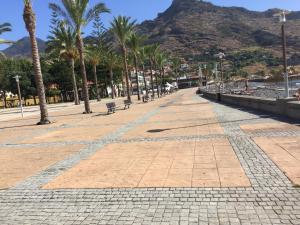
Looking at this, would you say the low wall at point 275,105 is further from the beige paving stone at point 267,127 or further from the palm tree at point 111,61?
the palm tree at point 111,61

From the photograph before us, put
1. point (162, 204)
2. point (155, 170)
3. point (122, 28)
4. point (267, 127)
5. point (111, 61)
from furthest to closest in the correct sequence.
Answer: point (111, 61) < point (122, 28) < point (267, 127) < point (155, 170) < point (162, 204)

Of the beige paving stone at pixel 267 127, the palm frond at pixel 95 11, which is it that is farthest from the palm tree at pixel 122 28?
the beige paving stone at pixel 267 127

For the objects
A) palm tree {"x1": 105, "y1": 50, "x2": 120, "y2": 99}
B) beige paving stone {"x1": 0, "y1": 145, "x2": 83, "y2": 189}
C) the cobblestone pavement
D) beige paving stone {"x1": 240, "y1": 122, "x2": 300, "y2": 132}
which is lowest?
beige paving stone {"x1": 240, "y1": 122, "x2": 300, "y2": 132}

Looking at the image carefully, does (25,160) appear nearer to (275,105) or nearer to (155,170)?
(155,170)

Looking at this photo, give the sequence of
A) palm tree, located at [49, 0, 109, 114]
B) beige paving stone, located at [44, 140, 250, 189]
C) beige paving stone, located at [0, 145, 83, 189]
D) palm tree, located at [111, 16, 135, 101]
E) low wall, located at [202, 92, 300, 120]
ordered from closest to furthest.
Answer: beige paving stone, located at [44, 140, 250, 189] → beige paving stone, located at [0, 145, 83, 189] → low wall, located at [202, 92, 300, 120] → palm tree, located at [49, 0, 109, 114] → palm tree, located at [111, 16, 135, 101]

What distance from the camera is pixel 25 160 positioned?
32.5ft

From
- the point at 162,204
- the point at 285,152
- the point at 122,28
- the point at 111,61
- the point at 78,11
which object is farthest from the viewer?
the point at 111,61

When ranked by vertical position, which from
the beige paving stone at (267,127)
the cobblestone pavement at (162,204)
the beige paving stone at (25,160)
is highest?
the cobblestone pavement at (162,204)

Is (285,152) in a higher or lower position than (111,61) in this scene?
lower

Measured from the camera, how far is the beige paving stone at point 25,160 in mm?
8053

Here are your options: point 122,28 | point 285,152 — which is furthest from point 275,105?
point 122,28

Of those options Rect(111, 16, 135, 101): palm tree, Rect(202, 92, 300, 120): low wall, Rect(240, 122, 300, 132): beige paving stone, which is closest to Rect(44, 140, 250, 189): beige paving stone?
Rect(240, 122, 300, 132): beige paving stone

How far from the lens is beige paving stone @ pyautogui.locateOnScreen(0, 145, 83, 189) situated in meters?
8.05

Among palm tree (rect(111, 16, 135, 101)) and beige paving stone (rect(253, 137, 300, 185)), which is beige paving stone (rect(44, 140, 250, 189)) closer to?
beige paving stone (rect(253, 137, 300, 185))
